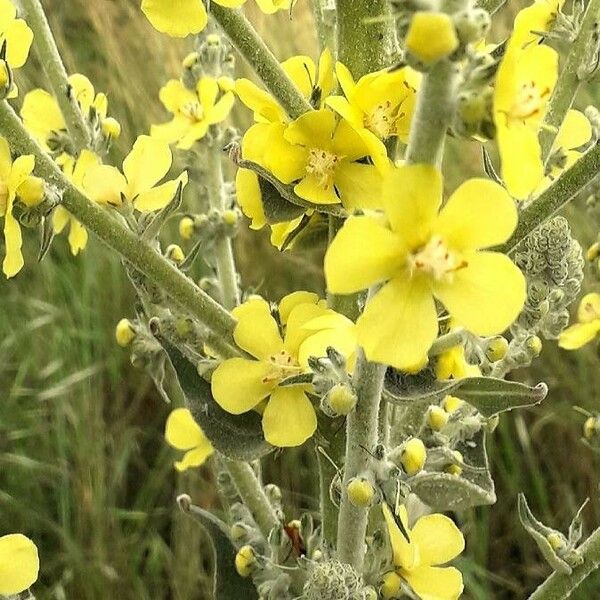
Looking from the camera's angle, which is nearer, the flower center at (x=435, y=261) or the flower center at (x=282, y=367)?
the flower center at (x=435, y=261)

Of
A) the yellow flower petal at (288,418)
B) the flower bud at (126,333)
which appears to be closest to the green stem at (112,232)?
the yellow flower petal at (288,418)

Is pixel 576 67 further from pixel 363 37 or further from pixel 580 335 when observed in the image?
pixel 580 335

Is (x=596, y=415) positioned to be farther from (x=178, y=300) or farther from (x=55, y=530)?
(x=55, y=530)

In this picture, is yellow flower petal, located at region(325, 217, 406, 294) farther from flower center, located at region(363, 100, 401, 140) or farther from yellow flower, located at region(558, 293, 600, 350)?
yellow flower, located at region(558, 293, 600, 350)

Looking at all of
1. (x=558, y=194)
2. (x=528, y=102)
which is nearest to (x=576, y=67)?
(x=558, y=194)

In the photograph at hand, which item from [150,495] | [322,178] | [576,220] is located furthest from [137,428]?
[322,178]

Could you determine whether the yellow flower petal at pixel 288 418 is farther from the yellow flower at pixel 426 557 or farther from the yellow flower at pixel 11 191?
the yellow flower at pixel 11 191
